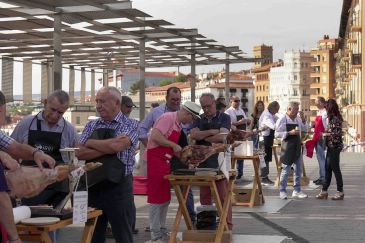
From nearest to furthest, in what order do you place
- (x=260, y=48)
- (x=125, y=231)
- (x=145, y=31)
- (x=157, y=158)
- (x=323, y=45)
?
(x=125, y=231), (x=157, y=158), (x=145, y=31), (x=323, y=45), (x=260, y=48)

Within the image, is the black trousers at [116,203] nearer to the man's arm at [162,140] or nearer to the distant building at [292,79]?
the man's arm at [162,140]

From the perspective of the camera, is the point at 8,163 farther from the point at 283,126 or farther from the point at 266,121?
the point at 266,121

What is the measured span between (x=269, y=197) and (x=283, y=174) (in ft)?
2.56

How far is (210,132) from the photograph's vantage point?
9.13m

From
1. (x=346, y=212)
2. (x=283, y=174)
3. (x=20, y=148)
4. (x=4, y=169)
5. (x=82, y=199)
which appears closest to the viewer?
(x=4, y=169)

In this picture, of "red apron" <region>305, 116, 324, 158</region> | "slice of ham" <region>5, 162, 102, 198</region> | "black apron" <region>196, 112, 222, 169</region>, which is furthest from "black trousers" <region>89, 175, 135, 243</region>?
"red apron" <region>305, 116, 324, 158</region>

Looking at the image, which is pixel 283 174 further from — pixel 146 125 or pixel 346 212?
pixel 146 125

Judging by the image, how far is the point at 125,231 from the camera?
6.10 m

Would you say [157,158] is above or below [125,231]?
above

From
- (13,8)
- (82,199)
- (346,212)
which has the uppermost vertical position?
(13,8)

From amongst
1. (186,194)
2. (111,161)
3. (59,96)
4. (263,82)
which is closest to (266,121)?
(186,194)

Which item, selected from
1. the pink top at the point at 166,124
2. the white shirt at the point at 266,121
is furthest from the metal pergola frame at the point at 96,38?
the pink top at the point at 166,124

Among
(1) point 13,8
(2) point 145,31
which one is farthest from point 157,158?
(2) point 145,31

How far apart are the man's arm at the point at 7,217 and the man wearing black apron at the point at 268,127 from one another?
37.1 ft
